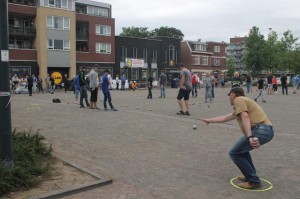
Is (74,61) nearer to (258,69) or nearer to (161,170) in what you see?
(258,69)

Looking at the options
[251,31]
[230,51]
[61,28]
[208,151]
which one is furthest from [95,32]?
[230,51]

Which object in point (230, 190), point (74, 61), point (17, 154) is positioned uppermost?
point (74, 61)

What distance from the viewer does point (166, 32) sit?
95.9m

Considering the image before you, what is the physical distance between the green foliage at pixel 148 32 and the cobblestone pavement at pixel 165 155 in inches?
3163

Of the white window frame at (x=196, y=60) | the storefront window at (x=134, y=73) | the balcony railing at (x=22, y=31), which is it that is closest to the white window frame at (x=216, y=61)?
the white window frame at (x=196, y=60)

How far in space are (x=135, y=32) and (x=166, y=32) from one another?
9114 millimetres

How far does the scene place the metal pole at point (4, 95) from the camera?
17.3ft

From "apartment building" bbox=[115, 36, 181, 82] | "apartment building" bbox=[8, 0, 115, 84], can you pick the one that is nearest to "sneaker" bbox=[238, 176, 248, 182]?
"apartment building" bbox=[8, 0, 115, 84]

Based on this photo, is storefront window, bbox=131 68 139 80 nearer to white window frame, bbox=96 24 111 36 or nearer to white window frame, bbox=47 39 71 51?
white window frame, bbox=96 24 111 36

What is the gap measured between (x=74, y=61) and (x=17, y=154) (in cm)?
4221

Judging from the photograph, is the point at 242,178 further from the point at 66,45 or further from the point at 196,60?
the point at 196,60

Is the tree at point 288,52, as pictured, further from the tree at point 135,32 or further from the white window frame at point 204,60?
the tree at point 135,32

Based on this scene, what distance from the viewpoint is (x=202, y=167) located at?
6566 millimetres

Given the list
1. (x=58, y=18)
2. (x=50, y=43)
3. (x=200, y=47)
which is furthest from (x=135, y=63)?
(x=200, y=47)
